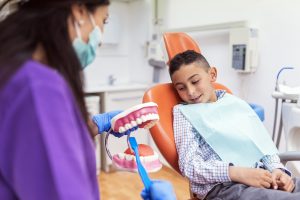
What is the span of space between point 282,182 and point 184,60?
2.15 ft

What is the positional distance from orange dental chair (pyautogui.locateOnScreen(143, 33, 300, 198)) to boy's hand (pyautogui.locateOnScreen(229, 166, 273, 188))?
211mm

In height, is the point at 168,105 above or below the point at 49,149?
below

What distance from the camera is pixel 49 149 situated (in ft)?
1.70

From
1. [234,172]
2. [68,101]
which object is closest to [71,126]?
[68,101]

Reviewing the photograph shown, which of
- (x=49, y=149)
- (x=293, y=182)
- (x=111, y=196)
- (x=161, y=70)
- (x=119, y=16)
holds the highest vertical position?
(x=119, y=16)

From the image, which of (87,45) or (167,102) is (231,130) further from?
(87,45)

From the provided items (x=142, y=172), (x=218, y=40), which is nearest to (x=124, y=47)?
(x=218, y=40)

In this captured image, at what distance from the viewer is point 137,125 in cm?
96

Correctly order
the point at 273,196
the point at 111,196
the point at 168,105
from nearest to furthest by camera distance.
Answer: the point at 273,196
the point at 168,105
the point at 111,196

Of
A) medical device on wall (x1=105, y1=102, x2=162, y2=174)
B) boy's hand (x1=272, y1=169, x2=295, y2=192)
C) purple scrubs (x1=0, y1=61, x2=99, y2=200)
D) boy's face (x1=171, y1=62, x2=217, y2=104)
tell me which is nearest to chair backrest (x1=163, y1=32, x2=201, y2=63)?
boy's face (x1=171, y1=62, x2=217, y2=104)

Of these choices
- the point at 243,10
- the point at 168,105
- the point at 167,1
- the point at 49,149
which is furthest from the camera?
the point at 167,1

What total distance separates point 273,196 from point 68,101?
845 mm

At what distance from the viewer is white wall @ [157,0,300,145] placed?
1.84m

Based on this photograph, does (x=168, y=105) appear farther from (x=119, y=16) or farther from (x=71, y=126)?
(x=119, y=16)
